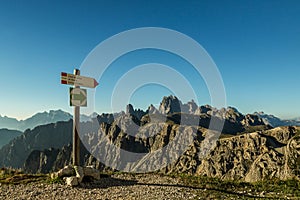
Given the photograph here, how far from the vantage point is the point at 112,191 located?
17.0m

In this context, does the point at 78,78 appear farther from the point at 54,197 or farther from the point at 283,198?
the point at 283,198

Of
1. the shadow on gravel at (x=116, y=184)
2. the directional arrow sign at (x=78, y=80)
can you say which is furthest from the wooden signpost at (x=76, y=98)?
the shadow on gravel at (x=116, y=184)

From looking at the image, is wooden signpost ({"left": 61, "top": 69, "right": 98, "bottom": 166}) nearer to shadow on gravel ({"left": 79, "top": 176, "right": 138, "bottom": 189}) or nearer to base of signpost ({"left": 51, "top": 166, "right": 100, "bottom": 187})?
base of signpost ({"left": 51, "top": 166, "right": 100, "bottom": 187})

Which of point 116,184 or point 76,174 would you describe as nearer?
point 116,184

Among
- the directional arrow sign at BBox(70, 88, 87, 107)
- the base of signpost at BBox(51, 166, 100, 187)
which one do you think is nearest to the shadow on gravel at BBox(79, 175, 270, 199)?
the base of signpost at BBox(51, 166, 100, 187)

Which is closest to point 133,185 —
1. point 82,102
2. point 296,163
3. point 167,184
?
point 167,184

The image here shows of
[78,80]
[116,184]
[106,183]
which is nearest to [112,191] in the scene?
[116,184]

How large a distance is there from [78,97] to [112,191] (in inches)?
321

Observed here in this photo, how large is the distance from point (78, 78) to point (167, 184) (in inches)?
437

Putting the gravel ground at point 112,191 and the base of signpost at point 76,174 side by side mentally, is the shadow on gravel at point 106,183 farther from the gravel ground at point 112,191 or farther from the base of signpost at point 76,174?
the base of signpost at point 76,174

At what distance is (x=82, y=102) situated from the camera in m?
21.1

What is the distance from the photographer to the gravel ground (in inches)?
617

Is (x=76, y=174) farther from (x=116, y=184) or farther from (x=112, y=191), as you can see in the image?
(x=112, y=191)

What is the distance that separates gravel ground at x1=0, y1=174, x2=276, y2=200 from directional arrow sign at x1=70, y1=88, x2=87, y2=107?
251 inches
